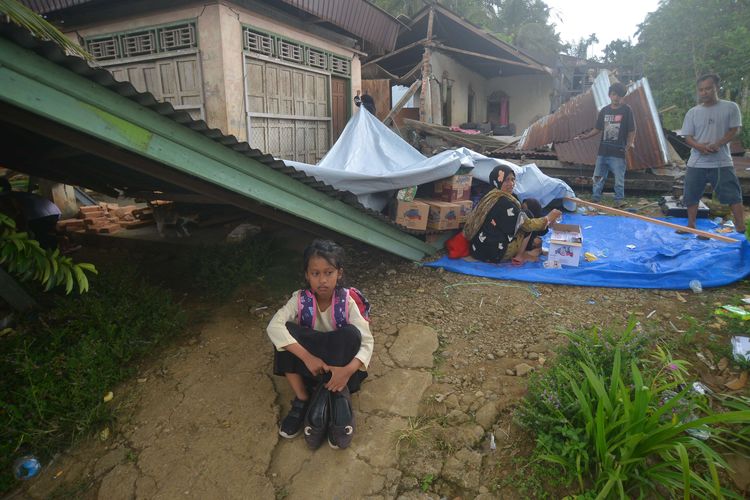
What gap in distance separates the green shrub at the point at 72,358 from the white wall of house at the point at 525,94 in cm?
1575

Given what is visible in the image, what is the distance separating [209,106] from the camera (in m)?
6.23

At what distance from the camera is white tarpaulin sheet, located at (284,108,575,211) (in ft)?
15.9

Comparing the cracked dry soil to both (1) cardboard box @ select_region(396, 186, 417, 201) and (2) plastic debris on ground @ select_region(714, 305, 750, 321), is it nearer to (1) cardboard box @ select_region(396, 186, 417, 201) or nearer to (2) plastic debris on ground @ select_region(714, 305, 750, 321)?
(2) plastic debris on ground @ select_region(714, 305, 750, 321)

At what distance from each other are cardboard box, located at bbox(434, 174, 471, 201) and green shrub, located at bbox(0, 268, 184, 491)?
3295 millimetres

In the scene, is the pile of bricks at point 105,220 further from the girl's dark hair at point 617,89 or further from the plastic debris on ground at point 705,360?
the girl's dark hair at point 617,89

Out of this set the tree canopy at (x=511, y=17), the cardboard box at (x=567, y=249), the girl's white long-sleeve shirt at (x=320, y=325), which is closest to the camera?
the girl's white long-sleeve shirt at (x=320, y=325)

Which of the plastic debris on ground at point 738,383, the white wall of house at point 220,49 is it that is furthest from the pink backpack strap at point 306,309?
the white wall of house at point 220,49

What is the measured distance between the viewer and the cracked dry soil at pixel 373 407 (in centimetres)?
211

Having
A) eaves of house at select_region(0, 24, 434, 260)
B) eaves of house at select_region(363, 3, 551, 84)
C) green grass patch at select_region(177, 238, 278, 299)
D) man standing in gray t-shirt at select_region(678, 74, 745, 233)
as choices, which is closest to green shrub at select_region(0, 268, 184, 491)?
green grass patch at select_region(177, 238, 278, 299)

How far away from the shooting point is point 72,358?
2672 millimetres

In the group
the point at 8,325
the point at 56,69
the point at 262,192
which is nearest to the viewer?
the point at 56,69

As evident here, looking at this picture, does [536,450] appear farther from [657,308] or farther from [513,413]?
[657,308]

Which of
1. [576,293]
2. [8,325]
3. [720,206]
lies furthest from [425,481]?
[720,206]

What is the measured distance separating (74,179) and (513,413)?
557 centimetres
